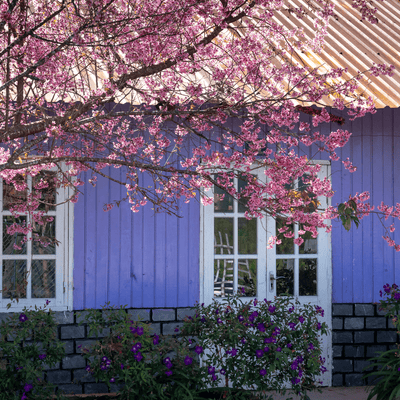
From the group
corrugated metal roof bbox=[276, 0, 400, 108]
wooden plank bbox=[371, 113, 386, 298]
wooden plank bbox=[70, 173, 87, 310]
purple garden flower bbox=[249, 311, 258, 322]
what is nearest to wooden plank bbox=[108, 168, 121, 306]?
wooden plank bbox=[70, 173, 87, 310]

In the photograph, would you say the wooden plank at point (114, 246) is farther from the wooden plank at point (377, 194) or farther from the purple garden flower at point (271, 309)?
the wooden plank at point (377, 194)

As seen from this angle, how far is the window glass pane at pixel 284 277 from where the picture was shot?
5.13m

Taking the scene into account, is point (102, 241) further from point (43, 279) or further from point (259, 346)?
point (259, 346)

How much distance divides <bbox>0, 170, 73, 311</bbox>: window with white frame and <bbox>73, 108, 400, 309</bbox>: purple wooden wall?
111mm

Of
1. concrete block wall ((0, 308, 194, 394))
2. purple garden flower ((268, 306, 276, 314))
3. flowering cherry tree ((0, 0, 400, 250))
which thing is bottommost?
concrete block wall ((0, 308, 194, 394))

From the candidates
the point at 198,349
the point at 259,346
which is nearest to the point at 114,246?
the point at 198,349

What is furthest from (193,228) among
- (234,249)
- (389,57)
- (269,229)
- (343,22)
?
(343,22)

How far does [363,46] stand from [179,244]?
10.6ft

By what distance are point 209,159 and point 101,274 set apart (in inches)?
73.8

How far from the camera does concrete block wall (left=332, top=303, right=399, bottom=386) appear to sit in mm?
5062

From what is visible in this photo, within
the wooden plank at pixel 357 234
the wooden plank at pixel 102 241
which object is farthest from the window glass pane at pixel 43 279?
the wooden plank at pixel 357 234

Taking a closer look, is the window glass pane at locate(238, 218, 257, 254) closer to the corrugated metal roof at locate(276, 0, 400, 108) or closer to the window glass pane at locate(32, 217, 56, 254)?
the corrugated metal roof at locate(276, 0, 400, 108)

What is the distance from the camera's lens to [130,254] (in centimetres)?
488

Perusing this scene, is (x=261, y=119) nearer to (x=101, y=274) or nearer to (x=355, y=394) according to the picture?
(x=101, y=274)
